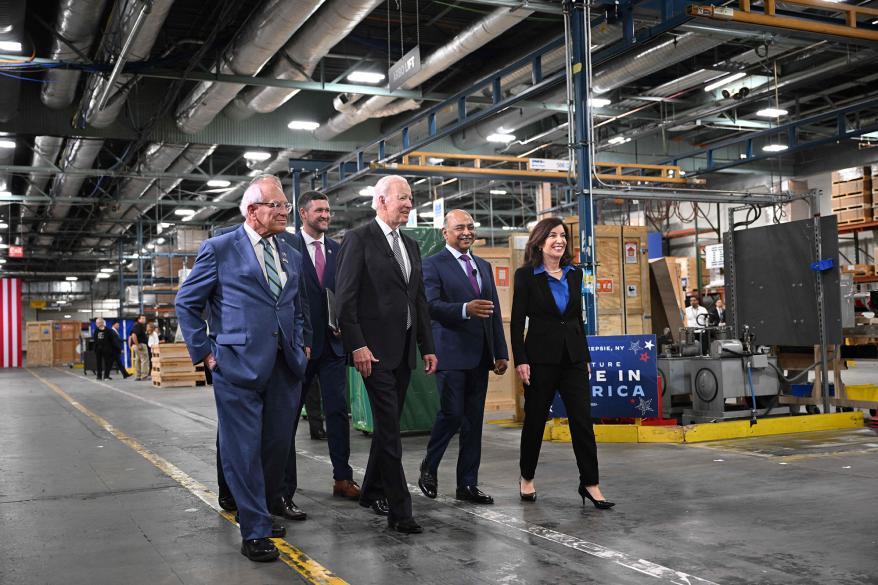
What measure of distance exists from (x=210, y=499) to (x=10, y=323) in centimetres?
4134

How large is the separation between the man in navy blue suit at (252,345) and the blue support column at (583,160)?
15.8 feet

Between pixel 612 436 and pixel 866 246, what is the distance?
17.8 m

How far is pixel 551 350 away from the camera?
4.99 m

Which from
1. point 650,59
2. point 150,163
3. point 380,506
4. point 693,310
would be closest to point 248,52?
point 650,59

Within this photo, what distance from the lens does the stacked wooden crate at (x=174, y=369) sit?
19938mm

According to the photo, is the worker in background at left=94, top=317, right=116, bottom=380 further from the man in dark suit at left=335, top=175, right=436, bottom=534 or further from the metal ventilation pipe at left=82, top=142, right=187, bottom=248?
the man in dark suit at left=335, top=175, right=436, bottom=534

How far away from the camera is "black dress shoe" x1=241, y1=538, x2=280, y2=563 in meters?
3.93

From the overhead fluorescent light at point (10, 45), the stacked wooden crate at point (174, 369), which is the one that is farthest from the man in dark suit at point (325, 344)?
the stacked wooden crate at point (174, 369)

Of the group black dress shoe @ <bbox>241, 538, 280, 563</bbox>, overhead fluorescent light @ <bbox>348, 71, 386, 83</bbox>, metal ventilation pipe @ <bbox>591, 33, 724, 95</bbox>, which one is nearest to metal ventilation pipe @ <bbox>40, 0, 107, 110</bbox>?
overhead fluorescent light @ <bbox>348, 71, 386, 83</bbox>

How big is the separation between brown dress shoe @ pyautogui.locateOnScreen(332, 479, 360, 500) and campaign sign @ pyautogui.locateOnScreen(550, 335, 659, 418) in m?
3.39

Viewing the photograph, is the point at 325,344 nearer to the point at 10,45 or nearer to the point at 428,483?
the point at 428,483

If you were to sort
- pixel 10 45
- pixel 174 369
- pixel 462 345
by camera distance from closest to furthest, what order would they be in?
1. pixel 462 345
2. pixel 10 45
3. pixel 174 369

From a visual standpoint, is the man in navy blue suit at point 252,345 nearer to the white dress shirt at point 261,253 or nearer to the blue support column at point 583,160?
the white dress shirt at point 261,253

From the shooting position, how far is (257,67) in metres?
12.1
